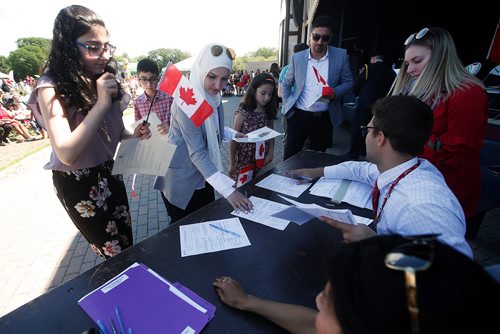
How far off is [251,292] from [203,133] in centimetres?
107

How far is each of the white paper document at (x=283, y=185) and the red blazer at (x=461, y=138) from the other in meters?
0.89

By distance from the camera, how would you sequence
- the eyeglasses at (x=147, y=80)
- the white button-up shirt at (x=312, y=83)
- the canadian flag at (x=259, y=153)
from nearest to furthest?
the canadian flag at (x=259, y=153) < the white button-up shirt at (x=312, y=83) < the eyeglasses at (x=147, y=80)

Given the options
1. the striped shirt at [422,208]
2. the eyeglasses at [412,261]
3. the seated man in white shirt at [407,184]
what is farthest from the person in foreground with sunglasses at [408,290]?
the seated man in white shirt at [407,184]

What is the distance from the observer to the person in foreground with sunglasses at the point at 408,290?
405mm

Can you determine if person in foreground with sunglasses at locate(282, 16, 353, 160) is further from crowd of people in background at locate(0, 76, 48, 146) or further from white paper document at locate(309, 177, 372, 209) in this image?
crowd of people in background at locate(0, 76, 48, 146)

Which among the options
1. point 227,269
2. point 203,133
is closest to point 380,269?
point 227,269

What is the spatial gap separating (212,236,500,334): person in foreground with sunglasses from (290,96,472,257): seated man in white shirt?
494 millimetres

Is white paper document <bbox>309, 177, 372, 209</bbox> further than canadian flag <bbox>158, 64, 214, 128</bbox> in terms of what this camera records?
Yes

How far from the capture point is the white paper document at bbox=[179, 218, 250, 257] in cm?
117

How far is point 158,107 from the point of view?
3.31 meters

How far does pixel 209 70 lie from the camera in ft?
5.34

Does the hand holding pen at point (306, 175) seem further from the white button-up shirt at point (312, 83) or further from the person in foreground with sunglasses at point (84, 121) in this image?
the white button-up shirt at point (312, 83)

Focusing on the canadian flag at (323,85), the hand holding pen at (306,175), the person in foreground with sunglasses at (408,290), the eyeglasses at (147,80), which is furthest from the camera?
the eyeglasses at (147,80)

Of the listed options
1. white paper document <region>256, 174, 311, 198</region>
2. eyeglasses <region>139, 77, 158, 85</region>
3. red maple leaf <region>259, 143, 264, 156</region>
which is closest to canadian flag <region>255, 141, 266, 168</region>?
red maple leaf <region>259, 143, 264, 156</region>
